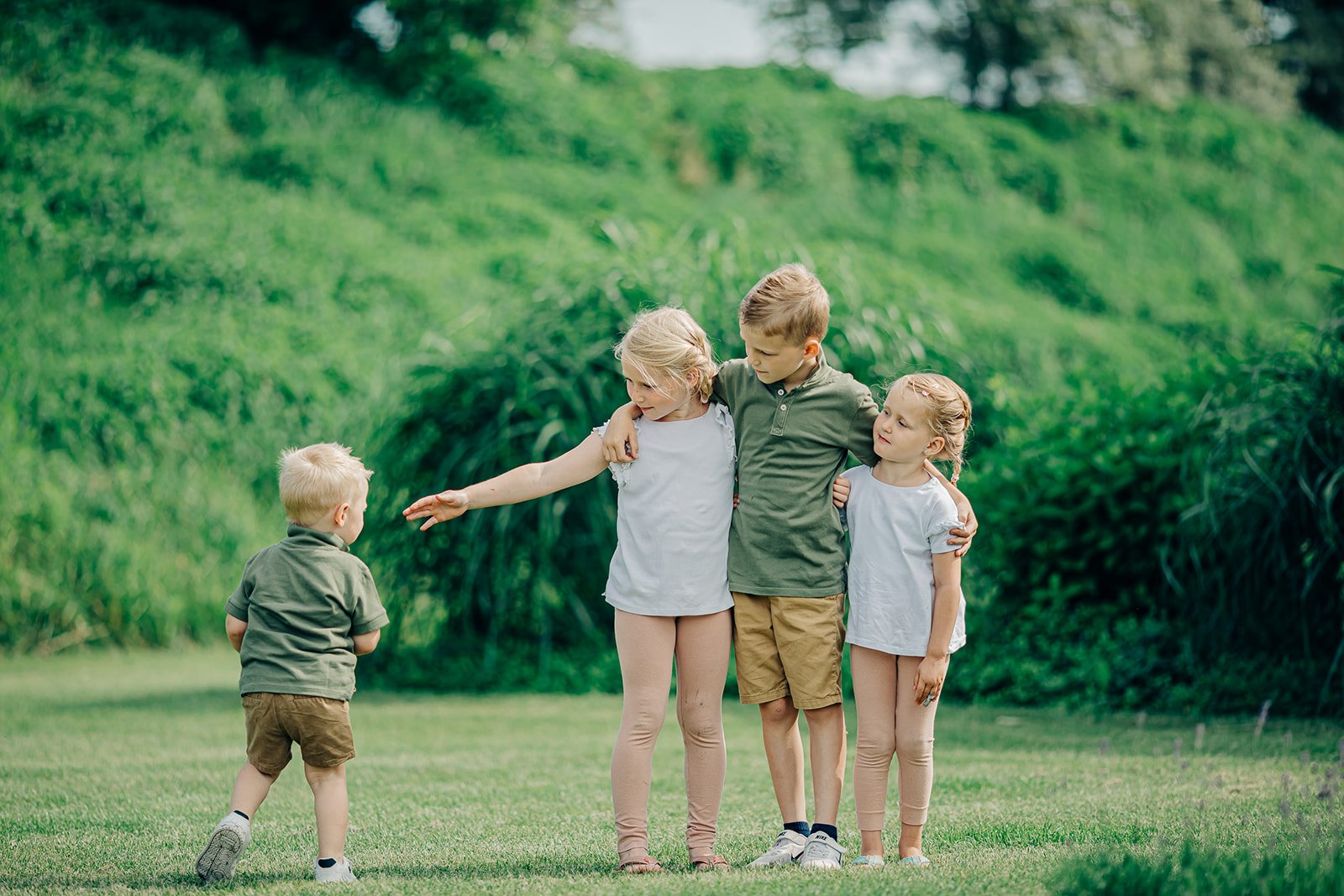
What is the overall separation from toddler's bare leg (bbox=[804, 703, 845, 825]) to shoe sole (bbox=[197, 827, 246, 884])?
4.87 feet

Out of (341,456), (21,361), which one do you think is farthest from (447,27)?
(341,456)

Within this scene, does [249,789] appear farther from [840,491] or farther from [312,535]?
[840,491]

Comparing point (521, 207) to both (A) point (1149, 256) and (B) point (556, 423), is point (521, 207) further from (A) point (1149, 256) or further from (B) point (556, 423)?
(A) point (1149, 256)

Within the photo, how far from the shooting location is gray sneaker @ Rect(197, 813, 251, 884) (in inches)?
125

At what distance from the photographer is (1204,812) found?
12.4 ft

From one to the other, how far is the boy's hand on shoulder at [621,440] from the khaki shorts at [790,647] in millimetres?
483

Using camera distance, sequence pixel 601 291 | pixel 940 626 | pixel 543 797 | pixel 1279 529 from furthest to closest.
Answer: pixel 601 291 → pixel 1279 529 → pixel 543 797 → pixel 940 626

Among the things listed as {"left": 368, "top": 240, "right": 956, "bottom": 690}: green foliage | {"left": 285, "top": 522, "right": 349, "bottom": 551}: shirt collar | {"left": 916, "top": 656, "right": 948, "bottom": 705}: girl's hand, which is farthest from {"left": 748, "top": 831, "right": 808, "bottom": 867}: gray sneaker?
{"left": 368, "top": 240, "right": 956, "bottom": 690}: green foliage

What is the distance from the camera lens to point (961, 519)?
11.3ft

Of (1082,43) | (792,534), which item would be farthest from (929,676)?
(1082,43)

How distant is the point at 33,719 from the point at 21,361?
5003 millimetres

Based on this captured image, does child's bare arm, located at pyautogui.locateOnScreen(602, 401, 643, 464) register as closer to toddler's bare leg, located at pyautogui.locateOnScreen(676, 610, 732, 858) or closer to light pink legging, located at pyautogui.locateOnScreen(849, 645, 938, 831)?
toddler's bare leg, located at pyautogui.locateOnScreen(676, 610, 732, 858)

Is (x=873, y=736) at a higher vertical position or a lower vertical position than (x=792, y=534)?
lower

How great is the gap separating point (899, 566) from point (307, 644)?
154 cm
